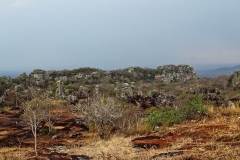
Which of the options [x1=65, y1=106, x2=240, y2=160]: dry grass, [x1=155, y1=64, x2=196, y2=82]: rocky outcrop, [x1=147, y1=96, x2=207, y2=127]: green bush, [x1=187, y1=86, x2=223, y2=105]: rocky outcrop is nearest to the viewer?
[x1=65, y1=106, x2=240, y2=160]: dry grass

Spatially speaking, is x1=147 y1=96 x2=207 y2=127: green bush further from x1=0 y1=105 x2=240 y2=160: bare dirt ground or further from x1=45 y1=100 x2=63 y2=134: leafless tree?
x1=45 y1=100 x2=63 y2=134: leafless tree

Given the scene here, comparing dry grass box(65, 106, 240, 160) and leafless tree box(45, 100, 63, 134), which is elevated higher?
dry grass box(65, 106, 240, 160)

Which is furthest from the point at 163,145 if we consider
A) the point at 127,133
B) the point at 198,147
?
the point at 127,133

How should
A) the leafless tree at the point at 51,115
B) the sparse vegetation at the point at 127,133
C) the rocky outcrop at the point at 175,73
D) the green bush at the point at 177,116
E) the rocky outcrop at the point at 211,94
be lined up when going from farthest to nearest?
the rocky outcrop at the point at 175,73 < the rocky outcrop at the point at 211,94 < the leafless tree at the point at 51,115 < the green bush at the point at 177,116 < the sparse vegetation at the point at 127,133

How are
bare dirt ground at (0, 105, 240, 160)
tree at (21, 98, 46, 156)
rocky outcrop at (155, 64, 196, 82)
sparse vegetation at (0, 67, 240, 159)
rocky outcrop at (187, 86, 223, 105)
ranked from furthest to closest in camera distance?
rocky outcrop at (155, 64, 196, 82) → rocky outcrop at (187, 86, 223, 105) → tree at (21, 98, 46, 156) → sparse vegetation at (0, 67, 240, 159) → bare dirt ground at (0, 105, 240, 160)

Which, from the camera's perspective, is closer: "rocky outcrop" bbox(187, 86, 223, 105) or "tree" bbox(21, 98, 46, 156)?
"tree" bbox(21, 98, 46, 156)

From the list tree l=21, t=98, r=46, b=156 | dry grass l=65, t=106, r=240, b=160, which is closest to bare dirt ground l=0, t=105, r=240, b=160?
dry grass l=65, t=106, r=240, b=160

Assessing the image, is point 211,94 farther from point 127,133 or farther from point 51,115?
point 127,133

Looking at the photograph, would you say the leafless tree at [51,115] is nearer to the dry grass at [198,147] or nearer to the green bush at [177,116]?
the green bush at [177,116]

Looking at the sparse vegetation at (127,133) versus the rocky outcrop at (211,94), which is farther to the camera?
the rocky outcrop at (211,94)

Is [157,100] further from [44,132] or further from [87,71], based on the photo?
[87,71]

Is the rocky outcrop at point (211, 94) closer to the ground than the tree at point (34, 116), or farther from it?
closer to the ground

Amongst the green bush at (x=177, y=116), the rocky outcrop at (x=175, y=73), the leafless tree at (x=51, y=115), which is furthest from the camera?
the rocky outcrop at (x=175, y=73)

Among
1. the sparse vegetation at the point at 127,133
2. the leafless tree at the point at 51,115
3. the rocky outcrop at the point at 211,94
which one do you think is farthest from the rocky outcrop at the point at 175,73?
the sparse vegetation at the point at 127,133
